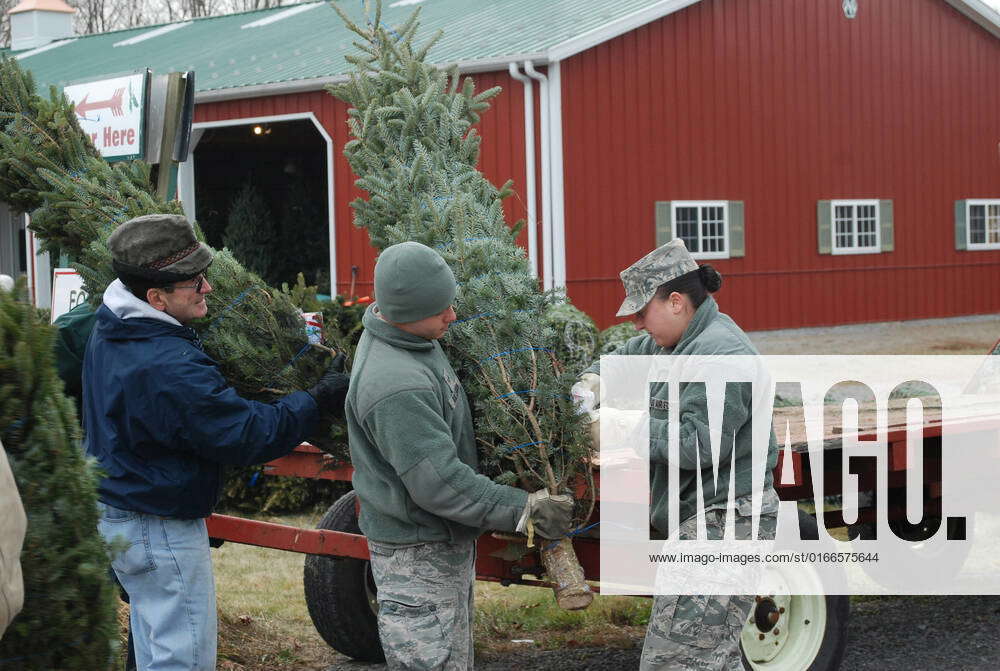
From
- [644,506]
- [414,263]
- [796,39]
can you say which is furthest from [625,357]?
[796,39]

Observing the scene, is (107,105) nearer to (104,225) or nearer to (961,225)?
Result: (104,225)

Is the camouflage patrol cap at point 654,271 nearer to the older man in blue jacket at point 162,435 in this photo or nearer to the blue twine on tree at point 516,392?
the blue twine on tree at point 516,392

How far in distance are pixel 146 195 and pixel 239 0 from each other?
39.2 metres

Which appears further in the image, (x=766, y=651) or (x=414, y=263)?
(x=766, y=651)

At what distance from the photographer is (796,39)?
59.8 feet

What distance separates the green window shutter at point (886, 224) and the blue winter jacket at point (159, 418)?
1724cm

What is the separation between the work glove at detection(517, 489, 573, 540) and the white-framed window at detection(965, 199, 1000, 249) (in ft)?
61.2

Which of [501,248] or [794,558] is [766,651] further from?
[501,248]

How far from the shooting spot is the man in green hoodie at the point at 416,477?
3.51 m

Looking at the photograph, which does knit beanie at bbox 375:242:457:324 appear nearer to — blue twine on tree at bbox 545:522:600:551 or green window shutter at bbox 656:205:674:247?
blue twine on tree at bbox 545:522:600:551

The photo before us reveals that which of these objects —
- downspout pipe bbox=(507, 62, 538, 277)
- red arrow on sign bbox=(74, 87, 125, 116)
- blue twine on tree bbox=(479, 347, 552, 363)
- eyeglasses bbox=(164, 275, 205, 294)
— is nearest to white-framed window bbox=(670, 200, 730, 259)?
downspout pipe bbox=(507, 62, 538, 277)

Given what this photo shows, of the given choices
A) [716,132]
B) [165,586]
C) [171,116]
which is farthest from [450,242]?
[716,132]

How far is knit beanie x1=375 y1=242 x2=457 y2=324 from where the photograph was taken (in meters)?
3.56

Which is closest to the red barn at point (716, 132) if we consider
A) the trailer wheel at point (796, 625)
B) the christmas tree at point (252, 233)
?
the christmas tree at point (252, 233)
